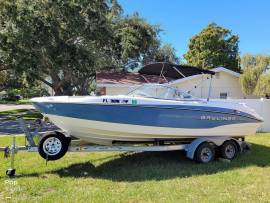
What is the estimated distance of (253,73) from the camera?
66.6ft

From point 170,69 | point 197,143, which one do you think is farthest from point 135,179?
point 170,69

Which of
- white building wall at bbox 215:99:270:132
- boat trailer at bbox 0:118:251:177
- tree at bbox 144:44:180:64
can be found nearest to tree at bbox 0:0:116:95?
tree at bbox 144:44:180:64

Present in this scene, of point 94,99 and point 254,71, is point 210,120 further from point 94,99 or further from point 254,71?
point 254,71

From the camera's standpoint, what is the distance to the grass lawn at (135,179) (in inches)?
223

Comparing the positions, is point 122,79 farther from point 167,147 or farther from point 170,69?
point 167,147

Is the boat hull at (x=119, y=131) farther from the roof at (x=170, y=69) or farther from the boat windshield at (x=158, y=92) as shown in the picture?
the roof at (x=170, y=69)

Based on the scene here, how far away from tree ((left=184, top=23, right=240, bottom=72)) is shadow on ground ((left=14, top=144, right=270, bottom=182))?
2779 cm

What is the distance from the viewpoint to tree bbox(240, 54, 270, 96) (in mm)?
19609

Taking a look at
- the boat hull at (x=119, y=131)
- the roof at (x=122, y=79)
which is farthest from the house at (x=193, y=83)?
the boat hull at (x=119, y=131)

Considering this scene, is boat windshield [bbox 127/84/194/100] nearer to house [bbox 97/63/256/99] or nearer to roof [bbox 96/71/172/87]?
house [bbox 97/63/256/99]

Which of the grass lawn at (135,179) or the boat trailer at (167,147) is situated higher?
the boat trailer at (167,147)

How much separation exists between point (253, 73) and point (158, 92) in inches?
547

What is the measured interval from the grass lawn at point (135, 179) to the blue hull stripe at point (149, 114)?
1021 millimetres

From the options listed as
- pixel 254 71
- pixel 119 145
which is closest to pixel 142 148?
pixel 119 145
